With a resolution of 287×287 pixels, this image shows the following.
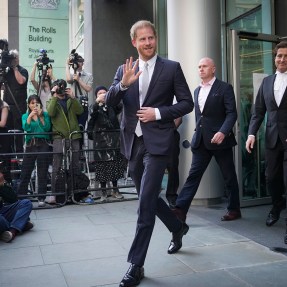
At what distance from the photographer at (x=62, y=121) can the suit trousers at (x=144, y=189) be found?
3580 mm

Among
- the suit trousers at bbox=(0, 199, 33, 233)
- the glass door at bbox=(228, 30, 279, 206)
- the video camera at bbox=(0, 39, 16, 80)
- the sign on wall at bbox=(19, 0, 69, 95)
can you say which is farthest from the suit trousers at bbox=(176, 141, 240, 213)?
the sign on wall at bbox=(19, 0, 69, 95)

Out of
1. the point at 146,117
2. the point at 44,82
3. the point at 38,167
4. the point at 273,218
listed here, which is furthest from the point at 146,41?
the point at 44,82

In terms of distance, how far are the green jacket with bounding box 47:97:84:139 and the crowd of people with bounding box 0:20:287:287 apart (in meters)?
0.02

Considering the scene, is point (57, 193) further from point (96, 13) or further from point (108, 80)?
point (96, 13)

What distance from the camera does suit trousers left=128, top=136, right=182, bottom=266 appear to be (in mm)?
3318

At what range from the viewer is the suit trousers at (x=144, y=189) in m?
3.32

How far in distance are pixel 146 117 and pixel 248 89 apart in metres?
3.42

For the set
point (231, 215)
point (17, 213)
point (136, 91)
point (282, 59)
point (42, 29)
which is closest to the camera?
point (136, 91)

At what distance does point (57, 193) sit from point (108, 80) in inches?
167

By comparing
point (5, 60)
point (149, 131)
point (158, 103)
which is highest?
point (5, 60)

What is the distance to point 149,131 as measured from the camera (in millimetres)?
3400

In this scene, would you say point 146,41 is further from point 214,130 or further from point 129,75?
point 214,130

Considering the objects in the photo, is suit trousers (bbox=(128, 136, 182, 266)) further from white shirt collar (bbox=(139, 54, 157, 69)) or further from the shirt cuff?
white shirt collar (bbox=(139, 54, 157, 69))

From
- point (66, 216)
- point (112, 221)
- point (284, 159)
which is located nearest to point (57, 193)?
point (66, 216)
